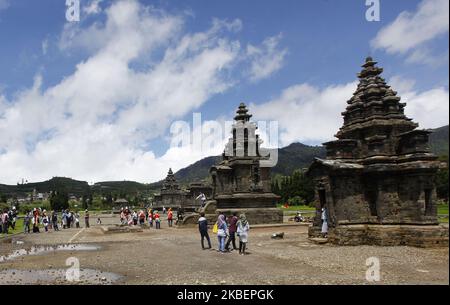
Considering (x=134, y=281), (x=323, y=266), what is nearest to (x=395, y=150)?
(x=323, y=266)

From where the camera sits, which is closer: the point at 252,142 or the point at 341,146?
the point at 341,146

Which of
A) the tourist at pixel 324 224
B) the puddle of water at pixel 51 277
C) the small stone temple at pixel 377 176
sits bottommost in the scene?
the puddle of water at pixel 51 277

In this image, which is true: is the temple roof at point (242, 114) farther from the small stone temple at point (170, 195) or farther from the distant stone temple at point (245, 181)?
the small stone temple at point (170, 195)

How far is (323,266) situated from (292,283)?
289cm

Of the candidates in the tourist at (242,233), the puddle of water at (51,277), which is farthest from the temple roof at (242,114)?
the puddle of water at (51,277)

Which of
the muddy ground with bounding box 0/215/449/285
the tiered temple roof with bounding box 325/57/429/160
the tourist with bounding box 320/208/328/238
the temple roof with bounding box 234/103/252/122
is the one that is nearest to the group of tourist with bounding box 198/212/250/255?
the muddy ground with bounding box 0/215/449/285

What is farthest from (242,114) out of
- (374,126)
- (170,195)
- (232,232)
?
(170,195)

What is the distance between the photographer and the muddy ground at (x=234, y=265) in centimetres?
1034

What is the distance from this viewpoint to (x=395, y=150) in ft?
62.3

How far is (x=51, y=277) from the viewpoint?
37.2 feet

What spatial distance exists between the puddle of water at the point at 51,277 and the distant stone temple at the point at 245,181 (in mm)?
20138

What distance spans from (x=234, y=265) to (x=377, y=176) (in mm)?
9673

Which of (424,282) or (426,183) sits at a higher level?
(426,183)
